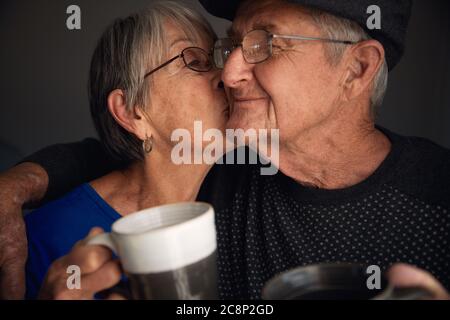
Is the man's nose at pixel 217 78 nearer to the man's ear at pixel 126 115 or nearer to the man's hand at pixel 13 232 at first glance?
the man's ear at pixel 126 115

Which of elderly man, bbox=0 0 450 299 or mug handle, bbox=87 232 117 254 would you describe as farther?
elderly man, bbox=0 0 450 299

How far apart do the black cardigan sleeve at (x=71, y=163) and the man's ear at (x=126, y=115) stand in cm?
21

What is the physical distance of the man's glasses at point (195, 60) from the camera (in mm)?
1258

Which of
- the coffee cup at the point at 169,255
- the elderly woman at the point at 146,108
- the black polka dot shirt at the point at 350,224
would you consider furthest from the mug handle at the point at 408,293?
the elderly woman at the point at 146,108

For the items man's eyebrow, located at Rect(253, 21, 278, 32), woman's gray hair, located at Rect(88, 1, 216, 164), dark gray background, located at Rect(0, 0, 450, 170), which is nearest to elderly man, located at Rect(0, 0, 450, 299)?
man's eyebrow, located at Rect(253, 21, 278, 32)

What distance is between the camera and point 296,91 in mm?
1126

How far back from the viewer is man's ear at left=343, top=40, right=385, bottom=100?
1147mm

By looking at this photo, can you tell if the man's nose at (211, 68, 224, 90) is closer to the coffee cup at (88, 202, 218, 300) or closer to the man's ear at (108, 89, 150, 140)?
the man's ear at (108, 89, 150, 140)

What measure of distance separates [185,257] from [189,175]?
0.72 metres

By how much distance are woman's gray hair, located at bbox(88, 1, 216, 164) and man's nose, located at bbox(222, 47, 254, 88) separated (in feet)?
0.57

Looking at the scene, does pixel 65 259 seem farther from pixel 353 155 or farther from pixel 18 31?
pixel 18 31

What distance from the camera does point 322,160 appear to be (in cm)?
124
